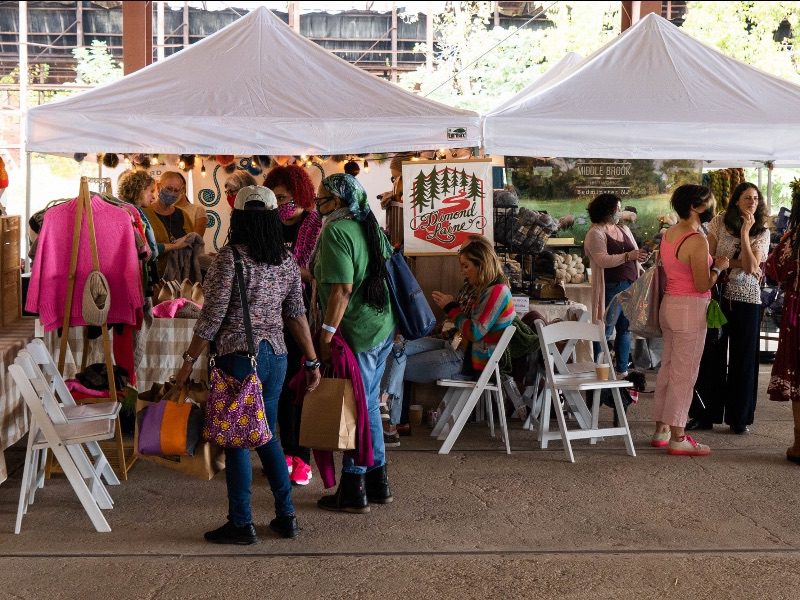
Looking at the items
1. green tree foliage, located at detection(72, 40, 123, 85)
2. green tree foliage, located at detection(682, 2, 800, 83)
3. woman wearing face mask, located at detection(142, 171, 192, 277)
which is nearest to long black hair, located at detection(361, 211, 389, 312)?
woman wearing face mask, located at detection(142, 171, 192, 277)

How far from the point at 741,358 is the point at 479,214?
2117mm

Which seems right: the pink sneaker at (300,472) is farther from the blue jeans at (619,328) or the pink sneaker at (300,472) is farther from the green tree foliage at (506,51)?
the green tree foliage at (506,51)

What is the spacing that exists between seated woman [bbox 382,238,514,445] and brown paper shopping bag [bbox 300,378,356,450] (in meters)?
1.82

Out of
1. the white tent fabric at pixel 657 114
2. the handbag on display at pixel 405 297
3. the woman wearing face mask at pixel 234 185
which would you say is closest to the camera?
the handbag on display at pixel 405 297

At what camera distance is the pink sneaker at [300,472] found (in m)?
5.99

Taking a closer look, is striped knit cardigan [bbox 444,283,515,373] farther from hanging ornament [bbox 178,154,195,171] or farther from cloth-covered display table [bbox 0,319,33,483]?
hanging ornament [bbox 178,154,195,171]

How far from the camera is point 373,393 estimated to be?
5.44 m

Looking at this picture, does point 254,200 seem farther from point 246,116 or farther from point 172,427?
point 246,116

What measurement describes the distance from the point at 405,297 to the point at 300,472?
1.29 meters

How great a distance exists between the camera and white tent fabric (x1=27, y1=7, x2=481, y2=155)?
6.77 m

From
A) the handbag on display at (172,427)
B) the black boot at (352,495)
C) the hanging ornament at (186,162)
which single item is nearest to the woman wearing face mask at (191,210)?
the hanging ornament at (186,162)

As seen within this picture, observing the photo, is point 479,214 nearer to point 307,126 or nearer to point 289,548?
point 307,126

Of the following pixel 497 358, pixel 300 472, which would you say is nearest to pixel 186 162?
pixel 497 358

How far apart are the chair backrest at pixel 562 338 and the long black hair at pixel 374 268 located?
1.71 m
